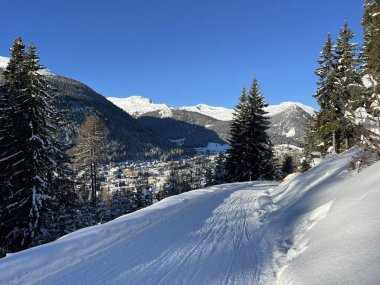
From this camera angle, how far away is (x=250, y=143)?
A: 37.8 m

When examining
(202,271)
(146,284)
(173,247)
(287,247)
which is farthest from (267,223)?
(146,284)

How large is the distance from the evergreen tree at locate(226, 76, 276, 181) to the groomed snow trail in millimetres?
26942

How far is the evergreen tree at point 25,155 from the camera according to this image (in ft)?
58.5

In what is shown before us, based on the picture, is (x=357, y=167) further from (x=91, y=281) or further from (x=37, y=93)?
(x=37, y=93)

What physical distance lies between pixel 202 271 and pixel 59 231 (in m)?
18.1

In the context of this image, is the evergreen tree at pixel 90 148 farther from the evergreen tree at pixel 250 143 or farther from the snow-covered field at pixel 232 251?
the snow-covered field at pixel 232 251

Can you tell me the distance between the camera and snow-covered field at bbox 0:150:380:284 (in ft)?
18.8

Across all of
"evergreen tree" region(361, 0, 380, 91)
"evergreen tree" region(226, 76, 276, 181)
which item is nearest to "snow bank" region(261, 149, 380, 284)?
"evergreen tree" region(361, 0, 380, 91)

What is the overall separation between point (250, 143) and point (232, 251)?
99.8 ft

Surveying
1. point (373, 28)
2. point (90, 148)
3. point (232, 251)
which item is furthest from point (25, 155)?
point (373, 28)

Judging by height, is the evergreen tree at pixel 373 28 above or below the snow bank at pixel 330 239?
above

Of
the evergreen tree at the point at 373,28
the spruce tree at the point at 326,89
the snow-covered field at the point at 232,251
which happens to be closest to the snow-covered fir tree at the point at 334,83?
the spruce tree at the point at 326,89

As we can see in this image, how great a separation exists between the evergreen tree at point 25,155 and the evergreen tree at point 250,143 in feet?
73.8

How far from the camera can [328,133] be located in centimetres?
3186
